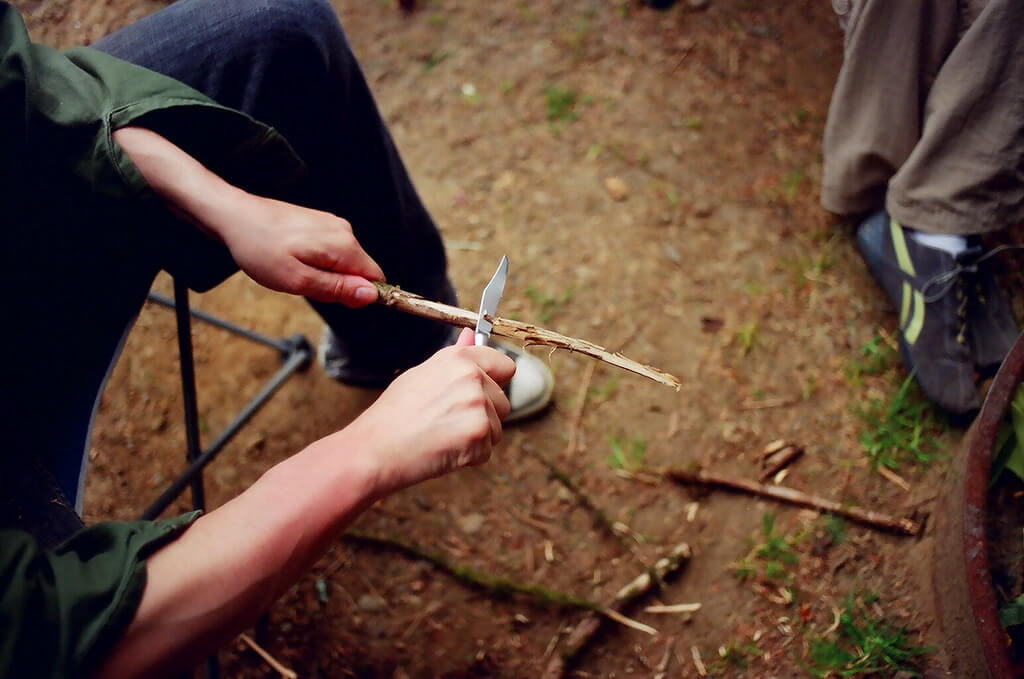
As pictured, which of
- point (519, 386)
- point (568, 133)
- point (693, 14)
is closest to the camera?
point (519, 386)

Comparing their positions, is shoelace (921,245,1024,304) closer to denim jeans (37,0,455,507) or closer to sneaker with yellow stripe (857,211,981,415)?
sneaker with yellow stripe (857,211,981,415)

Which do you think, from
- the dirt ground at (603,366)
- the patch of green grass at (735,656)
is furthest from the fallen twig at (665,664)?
the patch of green grass at (735,656)

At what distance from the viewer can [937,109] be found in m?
1.93

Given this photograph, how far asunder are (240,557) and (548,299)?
169 cm

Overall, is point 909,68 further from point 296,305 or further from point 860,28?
point 296,305

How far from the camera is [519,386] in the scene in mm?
2123

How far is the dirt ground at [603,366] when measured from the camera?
1.86 meters

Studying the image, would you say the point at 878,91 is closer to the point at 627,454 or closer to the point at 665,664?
the point at 627,454

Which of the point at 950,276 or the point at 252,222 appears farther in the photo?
the point at 950,276

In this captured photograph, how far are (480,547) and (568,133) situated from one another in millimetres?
1729

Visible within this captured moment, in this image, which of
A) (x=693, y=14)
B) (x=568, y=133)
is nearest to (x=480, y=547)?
(x=568, y=133)

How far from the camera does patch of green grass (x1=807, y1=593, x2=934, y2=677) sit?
166 centimetres

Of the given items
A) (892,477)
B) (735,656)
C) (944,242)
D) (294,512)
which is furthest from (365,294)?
(944,242)

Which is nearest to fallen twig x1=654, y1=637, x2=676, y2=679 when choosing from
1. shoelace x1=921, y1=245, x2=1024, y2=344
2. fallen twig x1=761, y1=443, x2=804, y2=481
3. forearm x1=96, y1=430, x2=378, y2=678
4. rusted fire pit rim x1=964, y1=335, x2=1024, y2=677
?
fallen twig x1=761, y1=443, x2=804, y2=481
